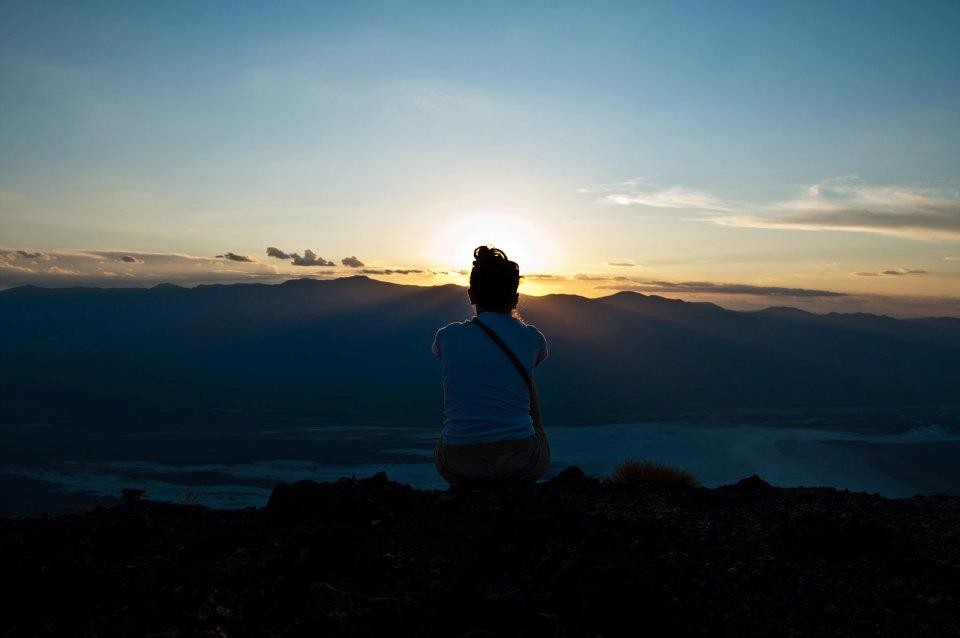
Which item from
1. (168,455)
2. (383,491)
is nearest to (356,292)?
(168,455)

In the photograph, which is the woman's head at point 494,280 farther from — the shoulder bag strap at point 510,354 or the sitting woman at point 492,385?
the shoulder bag strap at point 510,354

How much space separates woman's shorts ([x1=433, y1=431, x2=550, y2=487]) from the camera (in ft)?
15.3

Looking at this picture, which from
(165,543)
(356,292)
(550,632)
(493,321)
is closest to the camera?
(550,632)

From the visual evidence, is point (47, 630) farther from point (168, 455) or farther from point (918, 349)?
point (918, 349)

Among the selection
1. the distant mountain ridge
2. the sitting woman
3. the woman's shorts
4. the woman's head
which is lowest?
the distant mountain ridge

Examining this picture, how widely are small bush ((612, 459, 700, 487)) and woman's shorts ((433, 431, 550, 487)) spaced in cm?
209

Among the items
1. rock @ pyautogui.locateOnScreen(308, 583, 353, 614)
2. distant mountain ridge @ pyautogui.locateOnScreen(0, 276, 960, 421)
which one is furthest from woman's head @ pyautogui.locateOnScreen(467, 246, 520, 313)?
distant mountain ridge @ pyautogui.locateOnScreen(0, 276, 960, 421)

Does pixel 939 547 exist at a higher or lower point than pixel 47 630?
higher

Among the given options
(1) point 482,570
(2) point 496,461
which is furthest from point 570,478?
(1) point 482,570

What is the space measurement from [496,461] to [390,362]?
13826cm

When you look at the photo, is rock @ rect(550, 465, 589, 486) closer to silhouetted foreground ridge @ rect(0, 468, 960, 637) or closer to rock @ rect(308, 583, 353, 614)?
silhouetted foreground ridge @ rect(0, 468, 960, 637)

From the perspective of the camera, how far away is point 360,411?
107m

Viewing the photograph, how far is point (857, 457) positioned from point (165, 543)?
258ft

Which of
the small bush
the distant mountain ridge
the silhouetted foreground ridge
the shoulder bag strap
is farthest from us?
the distant mountain ridge
